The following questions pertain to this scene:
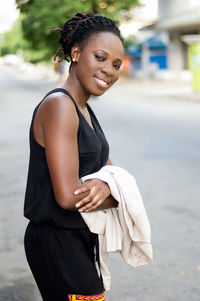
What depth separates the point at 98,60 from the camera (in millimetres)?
1931

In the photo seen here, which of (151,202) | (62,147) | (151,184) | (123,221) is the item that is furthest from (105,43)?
(151,184)

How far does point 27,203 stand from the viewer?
2.00 metres

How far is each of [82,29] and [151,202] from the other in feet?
13.9

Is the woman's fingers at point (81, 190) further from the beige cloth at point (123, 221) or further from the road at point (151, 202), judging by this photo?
the road at point (151, 202)

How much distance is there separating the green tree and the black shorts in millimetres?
28628

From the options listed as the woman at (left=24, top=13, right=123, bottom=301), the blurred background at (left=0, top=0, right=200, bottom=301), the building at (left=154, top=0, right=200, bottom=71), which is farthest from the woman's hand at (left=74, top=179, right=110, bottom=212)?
the building at (left=154, top=0, right=200, bottom=71)

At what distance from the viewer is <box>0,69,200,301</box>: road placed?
151 inches

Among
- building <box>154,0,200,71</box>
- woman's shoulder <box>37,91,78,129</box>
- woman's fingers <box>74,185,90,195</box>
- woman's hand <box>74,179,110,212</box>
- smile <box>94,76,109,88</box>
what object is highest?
smile <box>94,76,109,88</box>

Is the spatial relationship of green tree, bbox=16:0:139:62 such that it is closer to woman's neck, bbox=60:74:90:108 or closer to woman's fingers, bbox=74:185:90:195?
woman's neck, bbox=60:74:90:108

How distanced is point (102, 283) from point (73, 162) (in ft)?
1.73

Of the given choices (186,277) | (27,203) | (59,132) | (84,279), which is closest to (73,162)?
(59,132)

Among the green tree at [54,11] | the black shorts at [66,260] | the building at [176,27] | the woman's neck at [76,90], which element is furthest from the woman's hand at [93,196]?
the building at [176,27]

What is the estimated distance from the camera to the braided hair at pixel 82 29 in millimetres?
1952

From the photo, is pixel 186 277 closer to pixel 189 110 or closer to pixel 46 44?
pixel 189 110
